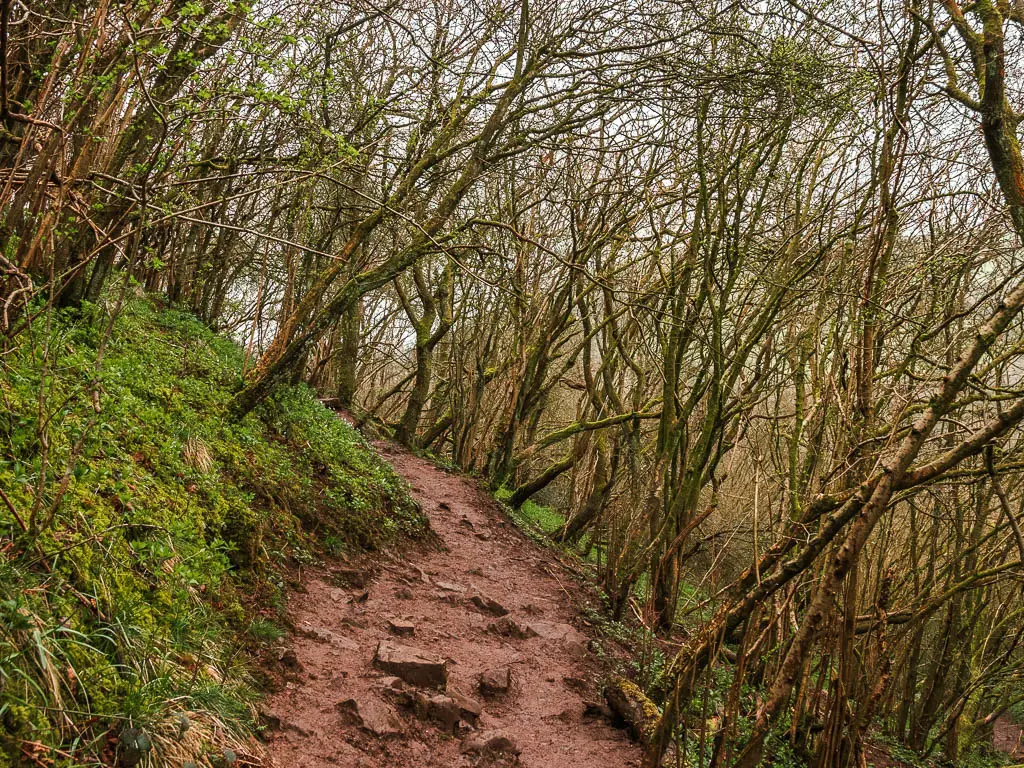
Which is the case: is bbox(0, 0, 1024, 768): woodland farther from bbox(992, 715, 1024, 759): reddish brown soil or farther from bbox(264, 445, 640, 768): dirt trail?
bbox(992, 715, 1024, 759): reddish brown soil

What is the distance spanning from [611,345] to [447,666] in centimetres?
667

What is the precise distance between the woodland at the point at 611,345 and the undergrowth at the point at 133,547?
25mm

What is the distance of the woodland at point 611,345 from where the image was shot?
298cm

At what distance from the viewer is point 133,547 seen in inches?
128

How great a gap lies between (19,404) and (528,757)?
3.68 meters

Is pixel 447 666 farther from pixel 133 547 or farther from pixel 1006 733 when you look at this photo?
pixel 1006 733

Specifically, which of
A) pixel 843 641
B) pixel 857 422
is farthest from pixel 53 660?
pixel 857 422

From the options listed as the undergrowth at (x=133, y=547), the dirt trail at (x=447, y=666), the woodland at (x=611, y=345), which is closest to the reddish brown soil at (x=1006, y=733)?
the woodland at (x=611, y=345)

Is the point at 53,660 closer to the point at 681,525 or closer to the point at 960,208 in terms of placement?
the point at 681,525

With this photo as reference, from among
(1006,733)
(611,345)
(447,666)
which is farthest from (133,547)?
(1006,733)

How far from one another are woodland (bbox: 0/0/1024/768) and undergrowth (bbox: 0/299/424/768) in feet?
0.08

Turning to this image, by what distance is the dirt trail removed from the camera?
3.78 meters

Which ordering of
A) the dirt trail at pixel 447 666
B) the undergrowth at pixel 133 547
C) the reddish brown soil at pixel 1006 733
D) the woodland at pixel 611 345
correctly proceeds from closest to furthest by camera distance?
the undergrowth at pixel 133 547, the woodland at pixel 611 345, the dirt trail at pixel 447 666, the reddish brown soil at pixel 1006 733

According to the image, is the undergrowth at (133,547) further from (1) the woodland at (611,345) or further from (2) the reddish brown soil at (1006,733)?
(2) the reddish brown soil at (1006,733)
